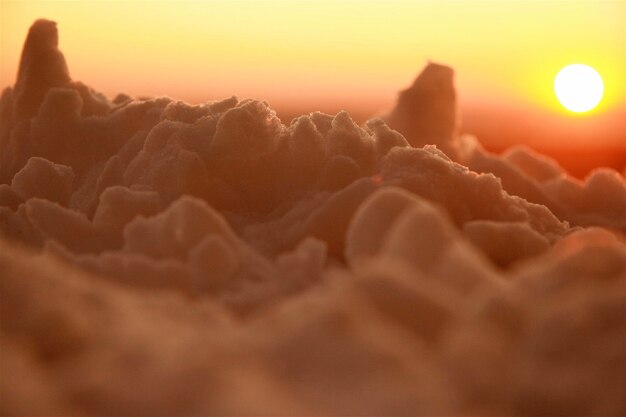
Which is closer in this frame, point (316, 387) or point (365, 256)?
point (316, 387)

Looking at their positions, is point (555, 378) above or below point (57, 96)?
above

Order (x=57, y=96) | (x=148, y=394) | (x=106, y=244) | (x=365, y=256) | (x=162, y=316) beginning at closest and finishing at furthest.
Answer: (x=148, y=394)
(x=162, y=316)
(x=365, y=256)
(x=106, y=244)
(x=57, y=96)

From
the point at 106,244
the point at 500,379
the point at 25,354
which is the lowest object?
the point at 106,244

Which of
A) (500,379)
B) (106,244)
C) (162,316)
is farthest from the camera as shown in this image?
(106,244)

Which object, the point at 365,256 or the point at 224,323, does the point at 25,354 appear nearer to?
the point at 224,323

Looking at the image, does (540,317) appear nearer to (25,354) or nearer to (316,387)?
(316,387)

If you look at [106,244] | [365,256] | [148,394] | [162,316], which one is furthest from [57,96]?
[148,394]

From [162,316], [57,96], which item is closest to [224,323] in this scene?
[162,316]
